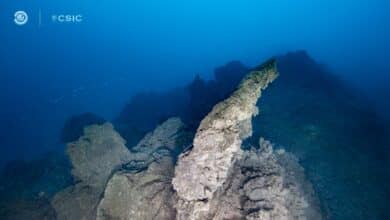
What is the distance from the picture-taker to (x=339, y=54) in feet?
204

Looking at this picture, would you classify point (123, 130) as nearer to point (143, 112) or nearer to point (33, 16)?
point (143, 112)

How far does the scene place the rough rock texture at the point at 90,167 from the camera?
6.82 metres

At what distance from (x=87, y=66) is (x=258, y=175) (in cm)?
9497

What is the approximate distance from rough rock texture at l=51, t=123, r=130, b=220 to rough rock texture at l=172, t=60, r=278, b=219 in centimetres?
276

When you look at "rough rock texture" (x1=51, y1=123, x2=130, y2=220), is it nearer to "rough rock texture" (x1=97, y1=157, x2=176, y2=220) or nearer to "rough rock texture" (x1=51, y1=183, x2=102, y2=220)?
"rough rock texture" (x1=51, y1=183, x2=102, y2=220)

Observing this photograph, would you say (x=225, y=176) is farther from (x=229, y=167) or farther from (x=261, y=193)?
(x=261, y=193)

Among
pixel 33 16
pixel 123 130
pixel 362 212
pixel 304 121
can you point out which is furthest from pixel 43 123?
pixel 33 16

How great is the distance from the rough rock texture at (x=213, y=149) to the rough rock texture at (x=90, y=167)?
276 cm

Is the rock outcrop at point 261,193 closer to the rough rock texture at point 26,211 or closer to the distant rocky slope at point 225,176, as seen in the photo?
the distant rocky slope at point 225,176

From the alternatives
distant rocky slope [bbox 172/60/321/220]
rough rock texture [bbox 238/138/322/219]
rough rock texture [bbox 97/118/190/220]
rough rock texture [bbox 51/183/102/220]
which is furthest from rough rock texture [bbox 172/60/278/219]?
rough rock texture [bbox 51/183/102/220]

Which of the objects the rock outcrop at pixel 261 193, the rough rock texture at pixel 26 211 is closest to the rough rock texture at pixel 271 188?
the rock outcrop at pixel 261 193

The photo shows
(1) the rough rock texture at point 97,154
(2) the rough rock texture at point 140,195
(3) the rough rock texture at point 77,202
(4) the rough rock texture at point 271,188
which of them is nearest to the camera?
(4) the rough rock texture at point 271,188

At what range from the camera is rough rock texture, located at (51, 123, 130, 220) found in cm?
682

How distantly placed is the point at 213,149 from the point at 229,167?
63 centimetres
